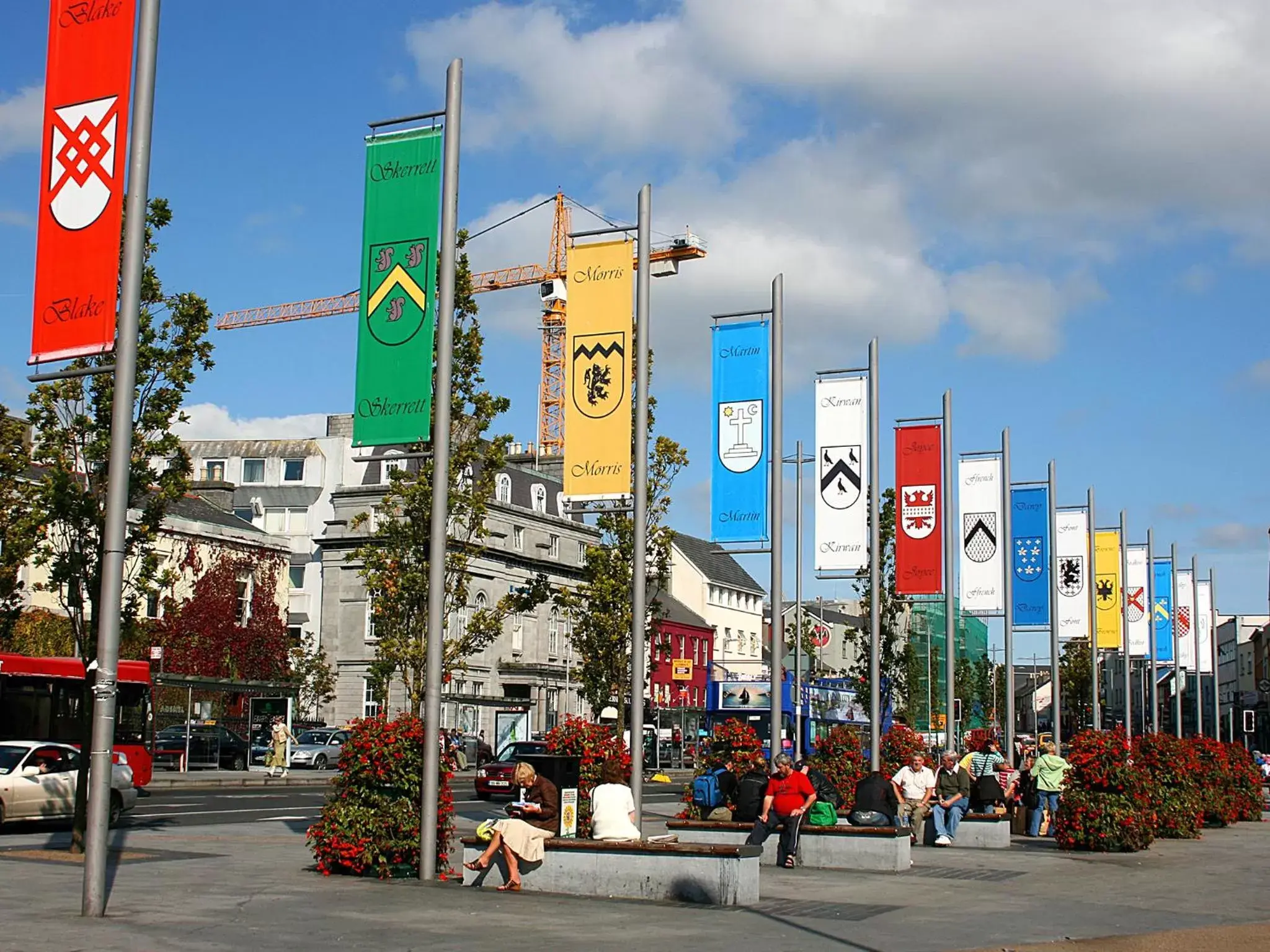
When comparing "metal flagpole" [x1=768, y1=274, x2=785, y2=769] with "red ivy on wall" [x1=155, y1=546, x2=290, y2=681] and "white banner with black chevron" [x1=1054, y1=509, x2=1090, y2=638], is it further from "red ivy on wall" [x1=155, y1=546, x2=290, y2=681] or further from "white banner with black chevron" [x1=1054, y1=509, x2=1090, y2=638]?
"red ivy on wall" [x1=155, y1=546, x2=290, y2=681]

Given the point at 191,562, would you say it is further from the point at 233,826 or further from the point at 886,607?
the point at 233,826

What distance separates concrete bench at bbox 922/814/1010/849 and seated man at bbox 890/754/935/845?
600 mm

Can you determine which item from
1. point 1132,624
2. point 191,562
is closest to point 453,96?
point 1132,624

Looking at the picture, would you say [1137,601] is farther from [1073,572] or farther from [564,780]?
[564,780]

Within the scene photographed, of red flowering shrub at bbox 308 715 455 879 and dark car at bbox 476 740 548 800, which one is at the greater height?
red flowering shrub at bbox 308 715 455 879

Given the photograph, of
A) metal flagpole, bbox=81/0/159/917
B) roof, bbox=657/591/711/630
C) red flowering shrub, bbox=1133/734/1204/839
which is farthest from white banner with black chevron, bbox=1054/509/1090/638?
roof, bbox=657/591/711/630

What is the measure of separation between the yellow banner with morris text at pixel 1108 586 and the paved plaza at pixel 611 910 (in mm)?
22825

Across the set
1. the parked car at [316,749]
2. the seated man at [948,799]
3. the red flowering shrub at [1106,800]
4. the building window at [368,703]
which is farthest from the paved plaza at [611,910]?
the building window at [368,703]

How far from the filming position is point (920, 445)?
2933 centimetres

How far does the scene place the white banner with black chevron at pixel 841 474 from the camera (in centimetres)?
2508

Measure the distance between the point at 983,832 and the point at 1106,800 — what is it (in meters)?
2.22

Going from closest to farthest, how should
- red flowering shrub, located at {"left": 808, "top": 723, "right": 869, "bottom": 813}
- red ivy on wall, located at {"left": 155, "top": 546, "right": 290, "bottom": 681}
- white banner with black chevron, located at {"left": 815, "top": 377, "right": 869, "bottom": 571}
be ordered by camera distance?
white banner with black chevron, located at {"left": 815, "top": 377, "right": 869, "bottom": 571} → red flowering shrub, located at {"left": 808, "top": 723, "right": 869, "bottom": 813} → red ivy on wall, located at {"left": 155, "top": 546, "right": 290, "bottom": 681}

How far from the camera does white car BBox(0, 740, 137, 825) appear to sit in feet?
78.5

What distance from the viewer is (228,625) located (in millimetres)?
66562
